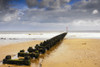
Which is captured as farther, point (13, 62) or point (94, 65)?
point (94, 65)

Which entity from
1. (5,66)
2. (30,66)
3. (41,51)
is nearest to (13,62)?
(5,66)

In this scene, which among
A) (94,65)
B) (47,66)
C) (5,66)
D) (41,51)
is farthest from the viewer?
(41,51)

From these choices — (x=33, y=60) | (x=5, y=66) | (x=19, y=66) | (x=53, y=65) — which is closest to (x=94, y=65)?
(x=53, y=65)

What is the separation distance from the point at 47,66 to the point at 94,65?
308cm

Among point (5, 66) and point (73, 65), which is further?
point (73, 65)

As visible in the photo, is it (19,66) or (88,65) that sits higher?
(19,66)

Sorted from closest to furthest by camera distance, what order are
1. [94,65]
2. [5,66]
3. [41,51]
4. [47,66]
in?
1. [5,66]
2. [47,66]
3. [94,65]
4. [41,51]

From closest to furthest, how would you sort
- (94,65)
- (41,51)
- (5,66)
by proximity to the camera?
(5,66)
(94,65)
(41,51)

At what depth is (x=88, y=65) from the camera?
25.7 ft

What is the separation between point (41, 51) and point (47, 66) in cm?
319

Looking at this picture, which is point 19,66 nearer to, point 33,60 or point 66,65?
point 33,60

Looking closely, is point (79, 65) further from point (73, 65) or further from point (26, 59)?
point (26, 59)

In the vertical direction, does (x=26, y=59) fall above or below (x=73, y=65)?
above

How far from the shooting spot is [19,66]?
694 cm
